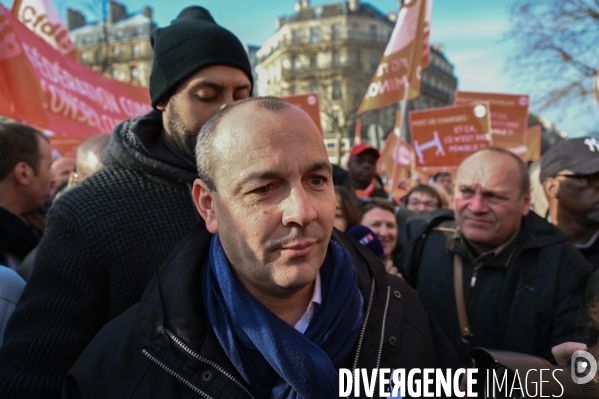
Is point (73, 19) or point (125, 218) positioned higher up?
point (73, 19)

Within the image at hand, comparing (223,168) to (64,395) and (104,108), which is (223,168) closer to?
(64,395)

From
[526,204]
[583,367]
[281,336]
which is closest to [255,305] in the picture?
[281,336]

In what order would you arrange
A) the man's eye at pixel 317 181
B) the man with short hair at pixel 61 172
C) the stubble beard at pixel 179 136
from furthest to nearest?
the man with short hair at pixel 61 172 < the stubble beard at pixel 179 136 < the man's eye at pixel 317 181

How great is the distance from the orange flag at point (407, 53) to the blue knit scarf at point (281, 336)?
4.02m

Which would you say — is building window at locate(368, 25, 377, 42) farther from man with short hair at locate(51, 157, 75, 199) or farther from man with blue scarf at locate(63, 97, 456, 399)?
man with blue scarf at locate(63, 97, 456, 399)

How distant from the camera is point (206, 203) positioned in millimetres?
Result: 1649

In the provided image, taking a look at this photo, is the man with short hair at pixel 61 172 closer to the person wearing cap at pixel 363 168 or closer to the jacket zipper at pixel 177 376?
the person wearing cap at pixel 363 168

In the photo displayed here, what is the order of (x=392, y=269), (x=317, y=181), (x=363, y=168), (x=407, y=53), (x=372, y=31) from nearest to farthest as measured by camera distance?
(x=317, y=181) < (x=392, y=269) < (x=407, y=53) < (x=363, y=168) < (x=372, y=31)

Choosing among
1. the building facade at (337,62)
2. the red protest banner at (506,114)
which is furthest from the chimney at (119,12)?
the red protest banner at (506,114)

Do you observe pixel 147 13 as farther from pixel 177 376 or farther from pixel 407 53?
pixel 177 376

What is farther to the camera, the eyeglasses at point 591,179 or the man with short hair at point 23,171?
the eyeglasses at point 591,179

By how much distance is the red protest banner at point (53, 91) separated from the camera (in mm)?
4273

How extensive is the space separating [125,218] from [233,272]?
1.87ft

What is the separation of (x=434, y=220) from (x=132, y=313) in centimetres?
197
